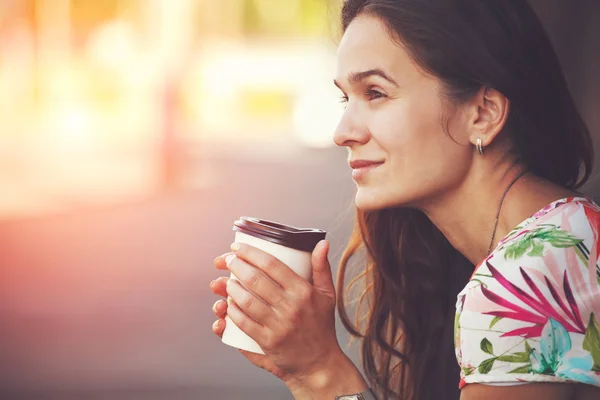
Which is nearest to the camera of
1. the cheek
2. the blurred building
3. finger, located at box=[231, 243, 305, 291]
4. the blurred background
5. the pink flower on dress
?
the pink flower on dress

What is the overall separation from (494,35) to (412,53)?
5.4 inches

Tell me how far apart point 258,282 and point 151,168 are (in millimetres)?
8823

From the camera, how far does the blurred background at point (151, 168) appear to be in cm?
419

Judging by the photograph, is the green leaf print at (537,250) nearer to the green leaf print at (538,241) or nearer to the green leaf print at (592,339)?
the green leaf print at (538,241)

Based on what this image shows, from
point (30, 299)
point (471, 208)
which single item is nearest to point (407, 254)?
point (471, 208)

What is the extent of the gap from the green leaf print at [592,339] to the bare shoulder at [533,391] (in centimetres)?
5

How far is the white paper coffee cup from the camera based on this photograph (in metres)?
1.27

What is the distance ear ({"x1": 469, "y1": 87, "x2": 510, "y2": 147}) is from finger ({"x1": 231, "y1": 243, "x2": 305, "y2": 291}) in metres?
0.40

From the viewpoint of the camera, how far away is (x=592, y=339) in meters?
1.15

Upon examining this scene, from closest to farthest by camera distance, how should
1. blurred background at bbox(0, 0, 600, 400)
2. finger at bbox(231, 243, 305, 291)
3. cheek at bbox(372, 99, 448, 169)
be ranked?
1. finger at bbox(231, 243, 305, 291)
2. cheek at bbox(372, 99, 448, 169)
3. blurred background at bbox(0, 0, 600, 400)

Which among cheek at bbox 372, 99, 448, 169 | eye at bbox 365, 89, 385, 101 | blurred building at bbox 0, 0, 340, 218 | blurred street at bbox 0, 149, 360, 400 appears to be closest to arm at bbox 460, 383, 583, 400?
cheek at bbox 372, 99, 448, 169

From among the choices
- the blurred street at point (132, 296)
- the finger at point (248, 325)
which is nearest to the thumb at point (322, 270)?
the finger at point (248, 325)

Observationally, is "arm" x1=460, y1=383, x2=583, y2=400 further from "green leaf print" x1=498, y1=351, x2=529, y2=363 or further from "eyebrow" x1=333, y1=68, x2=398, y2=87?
"eyebrow" x1=333, y1=68, x2=398, y2=87

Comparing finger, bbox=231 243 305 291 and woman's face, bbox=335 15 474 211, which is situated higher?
woman's face, bbox=335 15 474 211
